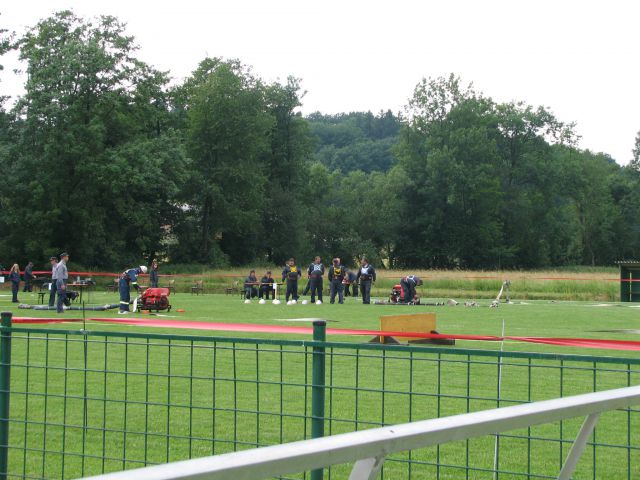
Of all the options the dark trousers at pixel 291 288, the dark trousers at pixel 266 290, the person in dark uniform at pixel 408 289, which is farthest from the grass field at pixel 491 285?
the dark trousers at pixel 291 288

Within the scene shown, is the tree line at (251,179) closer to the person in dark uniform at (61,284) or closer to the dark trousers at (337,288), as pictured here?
the dark trousers at (337,288)

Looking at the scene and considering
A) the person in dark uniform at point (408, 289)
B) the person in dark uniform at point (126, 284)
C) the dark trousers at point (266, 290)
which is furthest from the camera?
the dark trousers at point (266, 290)

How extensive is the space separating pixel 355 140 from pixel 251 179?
7746cm

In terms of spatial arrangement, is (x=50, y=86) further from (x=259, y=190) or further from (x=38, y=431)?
(x=38, y=431)

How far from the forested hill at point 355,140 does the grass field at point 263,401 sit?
115700mm

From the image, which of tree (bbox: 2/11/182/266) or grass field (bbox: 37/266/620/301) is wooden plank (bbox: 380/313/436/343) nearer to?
grass field (bbox: 37/266/620/301)

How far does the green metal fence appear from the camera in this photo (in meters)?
5.33

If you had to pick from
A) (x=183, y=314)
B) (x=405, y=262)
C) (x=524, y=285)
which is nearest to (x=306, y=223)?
(x=405, y=262)

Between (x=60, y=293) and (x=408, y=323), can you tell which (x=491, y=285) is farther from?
(x=408, y=323)

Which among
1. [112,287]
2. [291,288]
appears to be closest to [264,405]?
[291,288]

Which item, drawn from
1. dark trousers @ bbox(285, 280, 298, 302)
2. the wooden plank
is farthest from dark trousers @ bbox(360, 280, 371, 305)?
the wooden plank

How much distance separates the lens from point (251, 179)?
76875 millimetres

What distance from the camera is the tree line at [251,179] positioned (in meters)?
62.6

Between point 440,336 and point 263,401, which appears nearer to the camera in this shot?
point 440,336
